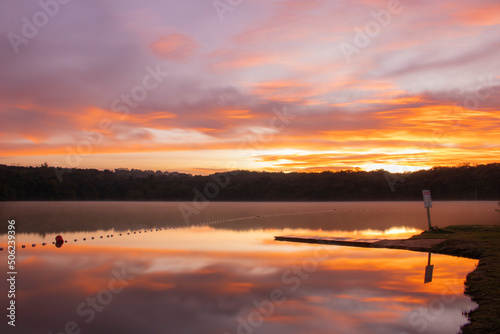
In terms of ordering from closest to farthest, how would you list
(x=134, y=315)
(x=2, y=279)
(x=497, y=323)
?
(x=497, y=323) < (x=134, y=315) < (x=2, y=279)

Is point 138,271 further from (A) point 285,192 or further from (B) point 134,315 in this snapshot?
(A) point 285,192

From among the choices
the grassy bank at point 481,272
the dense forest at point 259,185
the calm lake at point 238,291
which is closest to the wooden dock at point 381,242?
the grassy bank at point 481,272

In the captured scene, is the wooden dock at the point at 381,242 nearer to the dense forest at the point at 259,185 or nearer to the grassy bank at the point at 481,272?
the grassy bank at the point at 481,272

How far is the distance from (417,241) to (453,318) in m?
11.6

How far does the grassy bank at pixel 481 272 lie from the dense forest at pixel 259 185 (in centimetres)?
10209

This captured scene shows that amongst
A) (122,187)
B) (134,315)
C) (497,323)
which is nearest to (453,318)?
(497,323)

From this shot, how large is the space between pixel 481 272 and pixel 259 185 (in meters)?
124

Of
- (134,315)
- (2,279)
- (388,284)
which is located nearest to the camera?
(134,315)

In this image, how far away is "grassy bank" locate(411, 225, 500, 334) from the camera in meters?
7.95

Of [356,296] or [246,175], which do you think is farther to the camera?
[246,175]

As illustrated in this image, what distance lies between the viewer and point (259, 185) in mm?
135750

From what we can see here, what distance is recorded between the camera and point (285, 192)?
132000 millimetres

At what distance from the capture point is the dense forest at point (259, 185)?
117312 mm

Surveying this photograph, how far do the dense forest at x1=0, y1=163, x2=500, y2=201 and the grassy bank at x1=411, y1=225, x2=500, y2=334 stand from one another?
335 ft
